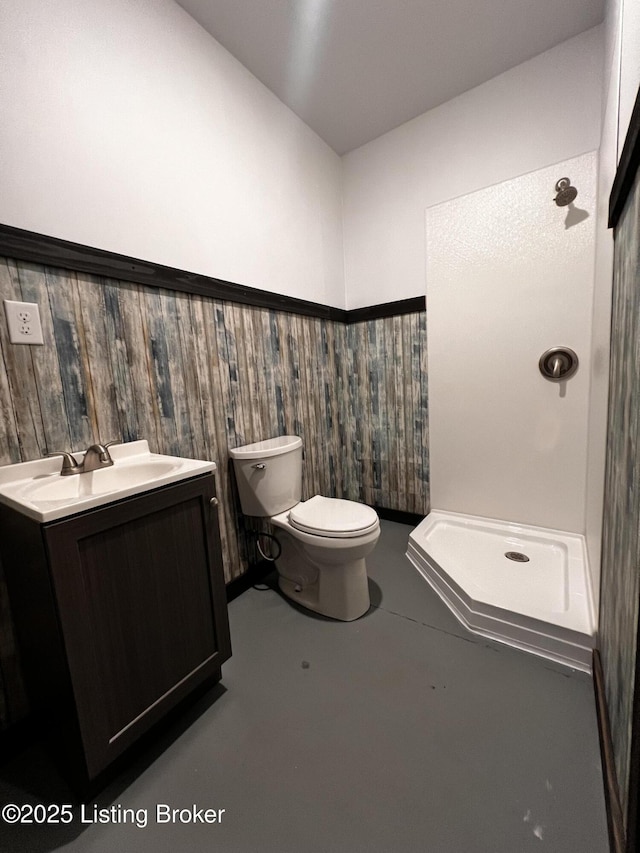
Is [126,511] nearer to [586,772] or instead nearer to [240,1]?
[586,772]

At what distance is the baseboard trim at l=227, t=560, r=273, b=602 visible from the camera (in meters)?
1.72

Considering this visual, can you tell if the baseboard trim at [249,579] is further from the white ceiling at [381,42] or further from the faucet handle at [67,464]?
the white ceiling at [381,42]

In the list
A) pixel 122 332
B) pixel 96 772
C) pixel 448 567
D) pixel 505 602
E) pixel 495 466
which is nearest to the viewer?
pixel 96 772

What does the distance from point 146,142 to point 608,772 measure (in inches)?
95.1

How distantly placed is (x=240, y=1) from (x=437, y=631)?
2.69 m

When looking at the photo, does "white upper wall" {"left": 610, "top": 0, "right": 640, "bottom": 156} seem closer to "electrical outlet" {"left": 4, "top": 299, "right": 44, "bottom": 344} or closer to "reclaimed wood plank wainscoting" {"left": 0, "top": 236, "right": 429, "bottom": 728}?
"reclaimed wood plank wainscoting" {"left": 0, "top": 236, "right": 429, "bottom": 728}

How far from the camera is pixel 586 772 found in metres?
0.91

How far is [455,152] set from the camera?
1.98 metres

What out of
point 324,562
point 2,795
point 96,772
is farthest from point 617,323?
point 2,795

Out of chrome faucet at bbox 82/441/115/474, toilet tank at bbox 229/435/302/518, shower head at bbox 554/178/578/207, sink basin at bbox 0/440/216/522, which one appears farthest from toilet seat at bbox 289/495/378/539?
shower head at bbox 554/178/578/207

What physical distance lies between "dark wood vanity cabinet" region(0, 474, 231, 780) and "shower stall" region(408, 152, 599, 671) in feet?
3.71

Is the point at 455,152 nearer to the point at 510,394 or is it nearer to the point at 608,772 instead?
the point at 510,394

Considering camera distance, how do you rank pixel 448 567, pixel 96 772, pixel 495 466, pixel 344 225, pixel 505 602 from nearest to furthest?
1. pixel 96 772
2. pixel 505 602
3. pixel 448 567
4. pixel 495 466
5. pixel 344 225

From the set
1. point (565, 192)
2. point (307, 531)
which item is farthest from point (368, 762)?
point (565, 192)
